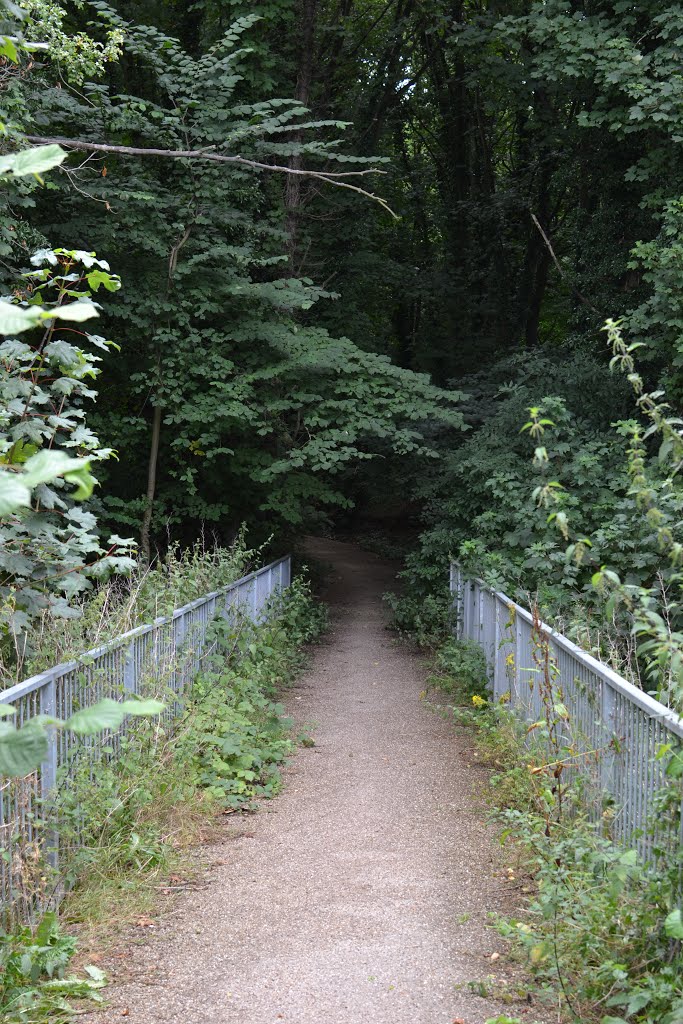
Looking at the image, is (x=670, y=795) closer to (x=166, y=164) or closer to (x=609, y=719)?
(x=609, y=719)

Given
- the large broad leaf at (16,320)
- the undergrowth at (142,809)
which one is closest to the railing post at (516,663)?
the undergrowth at (142,809)

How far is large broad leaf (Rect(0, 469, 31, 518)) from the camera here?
5.09 ft

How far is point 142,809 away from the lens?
17.5ft

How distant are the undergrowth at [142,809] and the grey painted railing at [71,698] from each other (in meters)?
0.07

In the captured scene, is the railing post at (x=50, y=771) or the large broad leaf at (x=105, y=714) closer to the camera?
the large broad leaf at (x=105, y=714)

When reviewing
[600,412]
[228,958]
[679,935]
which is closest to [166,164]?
[600,412]

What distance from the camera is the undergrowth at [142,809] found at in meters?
3.67

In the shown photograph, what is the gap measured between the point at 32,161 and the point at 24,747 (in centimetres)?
113

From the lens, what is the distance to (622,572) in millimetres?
10125

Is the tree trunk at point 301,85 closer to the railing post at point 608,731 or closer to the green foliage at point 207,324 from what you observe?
the green foliage at point 207,324

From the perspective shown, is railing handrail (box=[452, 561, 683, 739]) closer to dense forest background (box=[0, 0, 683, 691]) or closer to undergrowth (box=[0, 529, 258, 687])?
undergrowth (box=[0, 529, 258, 687])

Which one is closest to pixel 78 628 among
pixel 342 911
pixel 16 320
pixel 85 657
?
pixel 85 657

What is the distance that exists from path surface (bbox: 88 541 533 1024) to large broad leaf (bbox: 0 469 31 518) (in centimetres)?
282

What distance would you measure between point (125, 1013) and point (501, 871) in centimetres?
243
